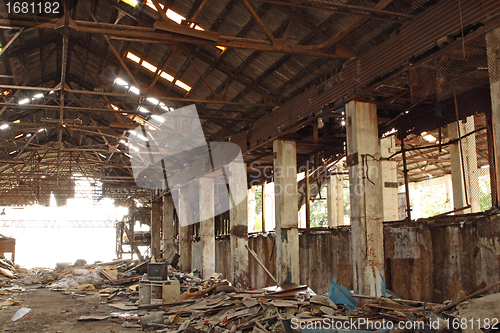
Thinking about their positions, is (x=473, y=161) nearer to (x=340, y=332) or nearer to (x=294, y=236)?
(x=294, y=236)

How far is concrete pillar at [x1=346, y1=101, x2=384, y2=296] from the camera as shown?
7949 mm

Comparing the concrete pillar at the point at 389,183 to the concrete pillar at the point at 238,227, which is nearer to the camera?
the concrete pillar at the point at 238,227

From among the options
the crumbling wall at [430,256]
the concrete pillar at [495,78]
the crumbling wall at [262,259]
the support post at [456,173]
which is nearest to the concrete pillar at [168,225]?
the crumbling wall at [262,259]

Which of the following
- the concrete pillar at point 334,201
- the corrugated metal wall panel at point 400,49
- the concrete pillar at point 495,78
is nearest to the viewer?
the concrete pillar at point 495,78

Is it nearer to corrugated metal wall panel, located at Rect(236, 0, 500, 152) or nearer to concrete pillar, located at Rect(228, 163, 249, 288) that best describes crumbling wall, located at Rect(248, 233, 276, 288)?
concrete pillar, located at Rect(228, 163, 249, 288)

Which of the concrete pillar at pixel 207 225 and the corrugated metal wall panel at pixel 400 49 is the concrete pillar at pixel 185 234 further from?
the corrugated metal wall panel at pixel 400 49

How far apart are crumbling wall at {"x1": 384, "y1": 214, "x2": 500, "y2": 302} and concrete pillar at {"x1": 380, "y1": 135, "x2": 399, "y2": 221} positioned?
20.6 feet

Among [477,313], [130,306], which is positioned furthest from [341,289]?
[130,306]

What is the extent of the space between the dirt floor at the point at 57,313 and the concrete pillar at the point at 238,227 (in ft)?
14.4

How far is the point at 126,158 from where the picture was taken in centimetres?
2755

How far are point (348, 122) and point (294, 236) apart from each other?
4435 millimetres

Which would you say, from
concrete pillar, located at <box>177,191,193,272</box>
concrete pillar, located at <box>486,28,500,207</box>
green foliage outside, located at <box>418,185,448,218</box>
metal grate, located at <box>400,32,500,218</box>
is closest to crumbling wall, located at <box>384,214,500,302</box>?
metal grate, located at <box>400,32,500,218</box>

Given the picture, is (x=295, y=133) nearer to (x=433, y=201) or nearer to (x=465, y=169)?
(x=465, y=169)

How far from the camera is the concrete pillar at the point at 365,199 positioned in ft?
26.1
